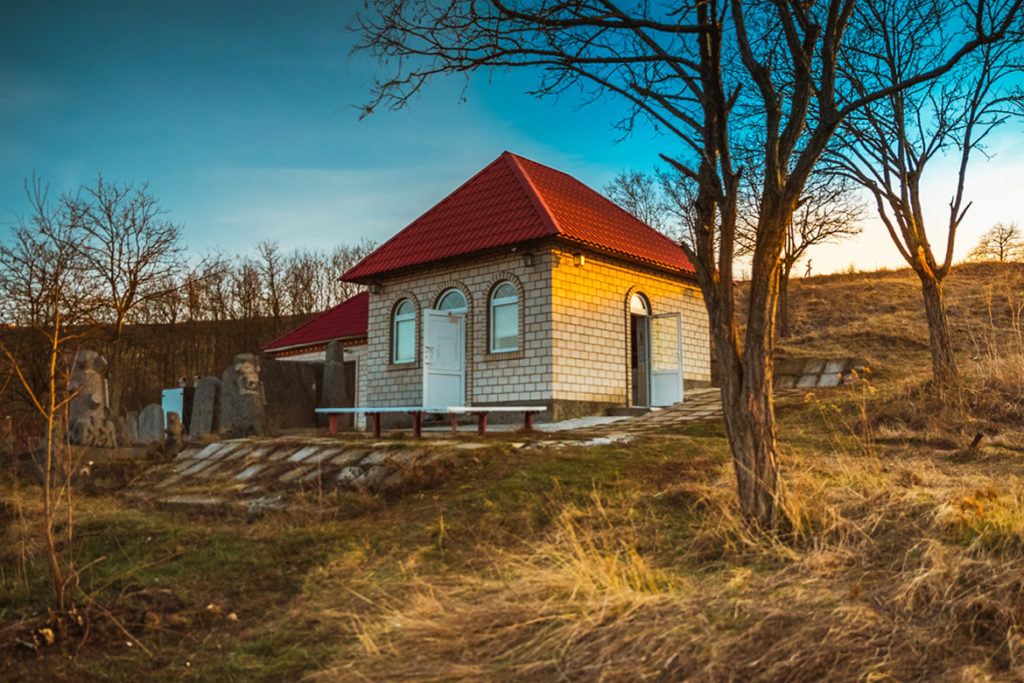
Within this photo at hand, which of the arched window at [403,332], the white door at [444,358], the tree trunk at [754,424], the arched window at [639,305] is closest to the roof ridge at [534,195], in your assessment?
the white door at [444,358]

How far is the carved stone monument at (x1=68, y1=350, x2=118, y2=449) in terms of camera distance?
11.8 m

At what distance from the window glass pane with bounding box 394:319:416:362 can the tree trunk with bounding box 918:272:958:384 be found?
31.9ft

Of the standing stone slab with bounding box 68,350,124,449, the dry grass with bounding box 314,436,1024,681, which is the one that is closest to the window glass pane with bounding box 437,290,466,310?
the standing stone slab with bounding box 68,350,124,449

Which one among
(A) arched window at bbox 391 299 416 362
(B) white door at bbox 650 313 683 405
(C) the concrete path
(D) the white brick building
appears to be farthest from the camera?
(A) arched window at bbox 391 299 416 362

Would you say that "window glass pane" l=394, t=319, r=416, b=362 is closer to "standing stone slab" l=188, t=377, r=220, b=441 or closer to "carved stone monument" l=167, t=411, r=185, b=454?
"standing stone slab" l=188, t=377, r=220, b=441

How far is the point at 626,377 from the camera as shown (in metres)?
16.2

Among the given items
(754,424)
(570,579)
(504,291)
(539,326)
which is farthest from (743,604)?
(504,291)

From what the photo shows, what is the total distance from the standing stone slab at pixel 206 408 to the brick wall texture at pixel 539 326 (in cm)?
331

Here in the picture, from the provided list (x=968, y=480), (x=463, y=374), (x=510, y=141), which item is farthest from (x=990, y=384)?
(x=510, y=141)

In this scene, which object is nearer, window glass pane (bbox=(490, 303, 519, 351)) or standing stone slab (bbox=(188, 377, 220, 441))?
window glass pane (bbox=(490, 303, 519, 351))

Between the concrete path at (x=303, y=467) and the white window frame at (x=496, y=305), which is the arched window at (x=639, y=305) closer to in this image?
the white window frame at (x=496, y=305)

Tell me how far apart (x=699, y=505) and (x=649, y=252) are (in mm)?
11731

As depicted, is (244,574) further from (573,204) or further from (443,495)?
(573,204)

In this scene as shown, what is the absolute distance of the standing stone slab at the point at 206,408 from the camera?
15.6 m
